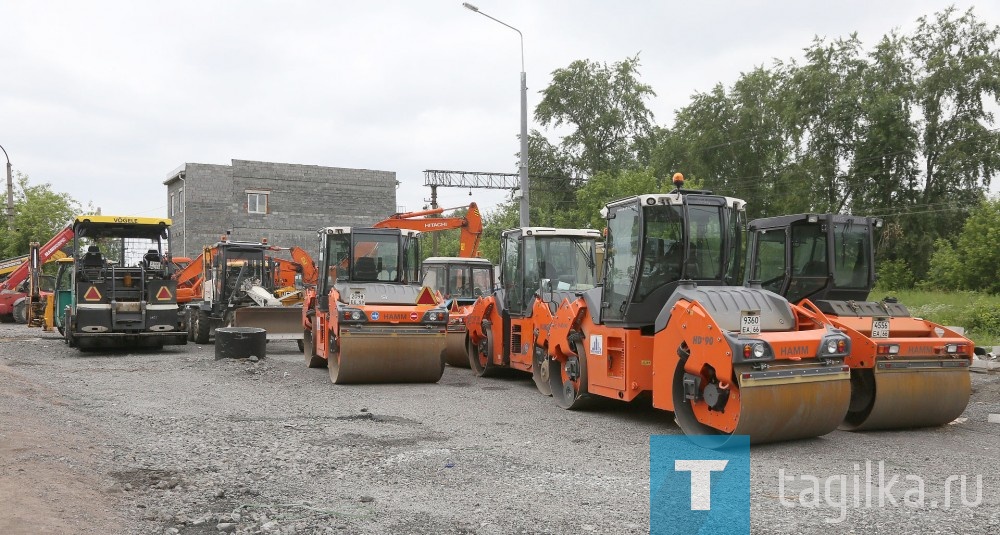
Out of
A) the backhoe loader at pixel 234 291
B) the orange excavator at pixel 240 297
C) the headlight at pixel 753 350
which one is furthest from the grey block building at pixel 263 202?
the headlight at pixel 753 350

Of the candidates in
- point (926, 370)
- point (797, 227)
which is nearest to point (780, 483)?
point (926, 370)

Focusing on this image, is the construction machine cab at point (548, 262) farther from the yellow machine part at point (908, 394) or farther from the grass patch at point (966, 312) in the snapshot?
the grass patch at point (966, 312)

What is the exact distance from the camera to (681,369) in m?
8.52

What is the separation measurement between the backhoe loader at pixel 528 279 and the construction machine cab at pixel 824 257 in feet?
11.0

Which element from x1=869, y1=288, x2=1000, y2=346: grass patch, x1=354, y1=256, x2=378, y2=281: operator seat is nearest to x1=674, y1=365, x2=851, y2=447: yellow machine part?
x1=354, y1=256, x2=378, y2=281: operator seat

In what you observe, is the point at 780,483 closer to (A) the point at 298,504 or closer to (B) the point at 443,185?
(A) the point at 298,504

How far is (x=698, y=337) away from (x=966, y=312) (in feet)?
64.1

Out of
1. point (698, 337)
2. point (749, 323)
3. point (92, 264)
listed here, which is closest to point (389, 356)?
point (698, 337)

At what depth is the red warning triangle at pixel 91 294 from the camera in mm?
17453

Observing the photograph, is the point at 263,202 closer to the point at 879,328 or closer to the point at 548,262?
the point at 548,262

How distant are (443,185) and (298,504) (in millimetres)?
37056

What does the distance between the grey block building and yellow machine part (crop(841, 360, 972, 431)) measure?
34552 millimetres

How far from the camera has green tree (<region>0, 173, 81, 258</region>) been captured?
40884 millimetres

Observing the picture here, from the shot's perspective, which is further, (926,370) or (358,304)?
(358,304)
